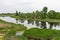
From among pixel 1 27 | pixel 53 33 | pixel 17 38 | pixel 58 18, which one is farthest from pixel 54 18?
pixel 17 38

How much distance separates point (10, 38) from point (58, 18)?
7632 centimetres

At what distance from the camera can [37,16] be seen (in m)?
117

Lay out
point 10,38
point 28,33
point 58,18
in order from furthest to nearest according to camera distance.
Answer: point 58,18, point 28,33, point 10,38

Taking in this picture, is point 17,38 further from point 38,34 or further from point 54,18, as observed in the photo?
point 54,18

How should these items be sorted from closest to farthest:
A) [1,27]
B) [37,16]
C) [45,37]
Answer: [45,37] → [1,27] → [37,16]

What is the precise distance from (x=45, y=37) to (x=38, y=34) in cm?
183

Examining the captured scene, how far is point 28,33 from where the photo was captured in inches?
1561

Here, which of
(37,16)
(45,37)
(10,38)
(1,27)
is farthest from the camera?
(37,16)

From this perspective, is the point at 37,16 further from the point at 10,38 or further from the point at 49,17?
the point at 10,38

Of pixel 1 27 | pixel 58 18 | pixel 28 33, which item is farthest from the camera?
pixel 58 18

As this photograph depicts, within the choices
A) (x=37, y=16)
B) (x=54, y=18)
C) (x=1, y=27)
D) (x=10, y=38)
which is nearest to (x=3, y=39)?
(x=10, y=38)

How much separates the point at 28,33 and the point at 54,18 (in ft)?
228

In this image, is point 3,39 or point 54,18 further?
point 54,18

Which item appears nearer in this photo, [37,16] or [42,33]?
[42,33]
